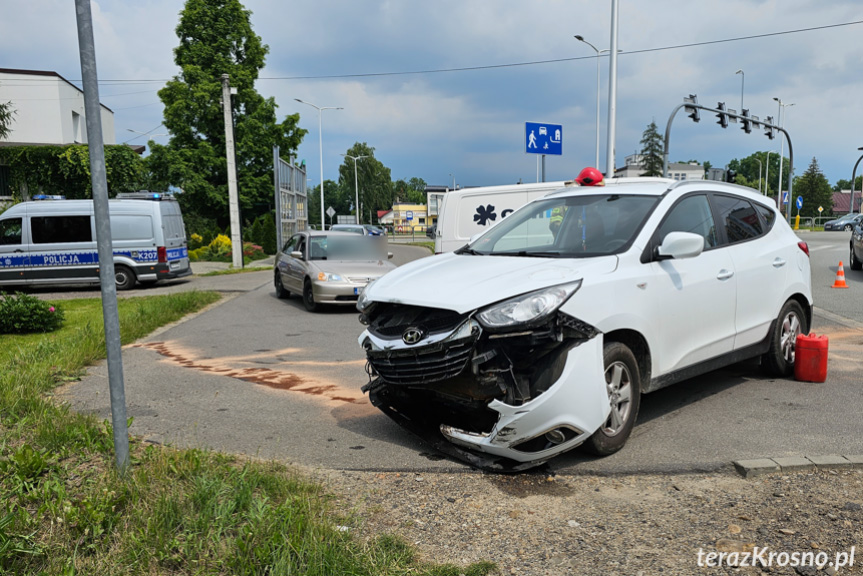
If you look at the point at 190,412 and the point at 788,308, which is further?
the point at 788,308

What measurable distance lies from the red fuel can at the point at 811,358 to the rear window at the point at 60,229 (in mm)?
16702

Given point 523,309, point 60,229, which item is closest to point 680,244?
point 523,309

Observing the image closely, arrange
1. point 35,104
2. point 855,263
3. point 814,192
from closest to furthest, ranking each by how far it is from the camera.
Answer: point 855,263 → point 35,104 → point 814,192

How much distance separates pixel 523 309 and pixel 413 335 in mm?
716

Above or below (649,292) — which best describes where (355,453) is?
below

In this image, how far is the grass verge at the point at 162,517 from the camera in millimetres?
3055

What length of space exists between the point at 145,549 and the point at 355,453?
1820 mm

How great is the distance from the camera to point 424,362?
4.34 m

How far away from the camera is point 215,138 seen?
3900 cm

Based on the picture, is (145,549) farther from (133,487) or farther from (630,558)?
(630,558)

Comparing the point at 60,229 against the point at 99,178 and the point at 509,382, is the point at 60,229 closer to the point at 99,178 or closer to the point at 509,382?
the point at 99,178

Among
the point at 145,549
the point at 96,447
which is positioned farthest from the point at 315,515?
the point at 96,447

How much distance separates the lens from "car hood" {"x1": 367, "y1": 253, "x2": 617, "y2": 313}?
4.28m

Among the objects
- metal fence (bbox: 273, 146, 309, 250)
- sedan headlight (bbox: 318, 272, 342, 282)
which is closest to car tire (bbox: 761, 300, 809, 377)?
sedan headlight (bbox: 318, 272, 342, 282)
